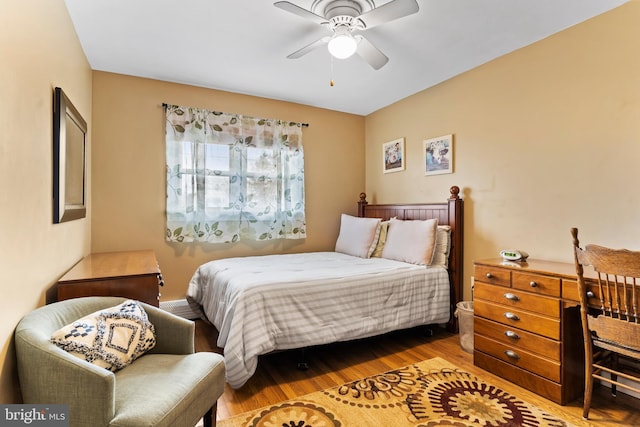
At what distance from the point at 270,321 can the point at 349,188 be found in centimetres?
266

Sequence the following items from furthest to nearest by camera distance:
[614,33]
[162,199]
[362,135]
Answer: [362,135], [162,199], [614,33]

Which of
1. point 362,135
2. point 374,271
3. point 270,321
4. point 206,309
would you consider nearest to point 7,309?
point 270,321

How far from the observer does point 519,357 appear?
2.20 metres

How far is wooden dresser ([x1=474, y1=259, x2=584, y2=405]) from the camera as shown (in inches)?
78.5

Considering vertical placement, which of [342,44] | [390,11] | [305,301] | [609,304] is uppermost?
[390,11]

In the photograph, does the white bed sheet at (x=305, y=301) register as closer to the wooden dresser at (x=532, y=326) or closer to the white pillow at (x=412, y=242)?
the white pillow at (x=412, y=242)

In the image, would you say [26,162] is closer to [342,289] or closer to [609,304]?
[342,289]

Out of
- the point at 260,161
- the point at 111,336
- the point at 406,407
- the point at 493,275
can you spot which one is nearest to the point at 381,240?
the point at 493,275

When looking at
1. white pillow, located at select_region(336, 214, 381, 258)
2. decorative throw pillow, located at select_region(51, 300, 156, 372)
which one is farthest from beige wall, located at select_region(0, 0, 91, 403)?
white pillow, located at select_region(336, 214, 381, 258)

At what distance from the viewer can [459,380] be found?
228 cm

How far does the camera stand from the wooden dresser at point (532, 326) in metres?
2.00

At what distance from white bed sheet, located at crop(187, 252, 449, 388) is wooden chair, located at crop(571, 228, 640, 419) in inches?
48.3

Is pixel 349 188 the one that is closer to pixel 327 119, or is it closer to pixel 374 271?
pixel 327 119

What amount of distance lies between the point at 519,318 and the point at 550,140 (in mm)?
1384
